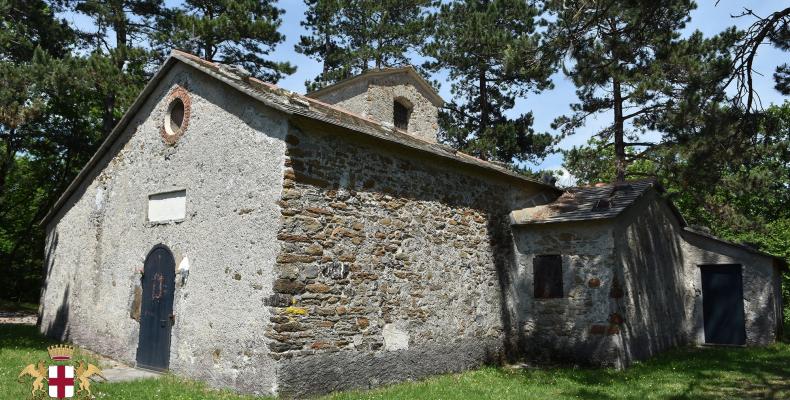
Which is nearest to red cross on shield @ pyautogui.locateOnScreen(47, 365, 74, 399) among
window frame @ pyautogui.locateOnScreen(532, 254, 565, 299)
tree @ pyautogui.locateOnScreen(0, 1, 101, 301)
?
tree @ pyautogui.locateOnScreen(0, 1, 101, 301)

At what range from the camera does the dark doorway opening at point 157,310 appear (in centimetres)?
958

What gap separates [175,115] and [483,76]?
1726 centimetres

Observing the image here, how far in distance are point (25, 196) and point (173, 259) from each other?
20.8 metres

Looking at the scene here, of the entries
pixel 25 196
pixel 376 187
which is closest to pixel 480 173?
pixel 376 187

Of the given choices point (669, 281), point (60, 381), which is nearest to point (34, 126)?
point (60, 381)

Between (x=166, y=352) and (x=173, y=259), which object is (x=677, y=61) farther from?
(x=166, y=352)

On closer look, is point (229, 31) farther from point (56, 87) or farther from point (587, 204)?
point (587, 204)

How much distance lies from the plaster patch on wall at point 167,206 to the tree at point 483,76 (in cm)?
1076

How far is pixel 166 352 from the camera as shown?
31.1ft

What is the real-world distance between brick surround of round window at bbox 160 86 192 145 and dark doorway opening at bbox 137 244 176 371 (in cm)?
196

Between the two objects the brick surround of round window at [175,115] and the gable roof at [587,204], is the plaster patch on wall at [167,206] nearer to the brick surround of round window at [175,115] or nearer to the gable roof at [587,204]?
the brick surround of round window at [175,115]

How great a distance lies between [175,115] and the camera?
10.6 m

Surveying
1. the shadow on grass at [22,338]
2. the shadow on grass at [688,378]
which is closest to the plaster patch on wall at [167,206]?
the shadow on grass at [22,338]

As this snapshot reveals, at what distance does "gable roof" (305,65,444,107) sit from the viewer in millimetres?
16438
